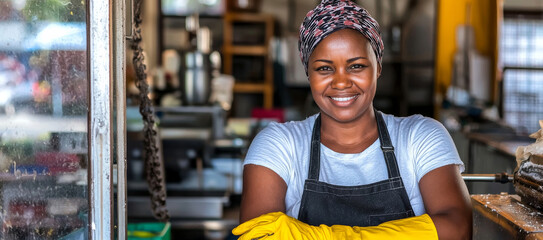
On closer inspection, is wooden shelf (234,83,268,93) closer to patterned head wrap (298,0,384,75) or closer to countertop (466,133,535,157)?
countertop (466,133,535,157)

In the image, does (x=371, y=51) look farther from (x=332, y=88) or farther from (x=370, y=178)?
(x=370, y=178)

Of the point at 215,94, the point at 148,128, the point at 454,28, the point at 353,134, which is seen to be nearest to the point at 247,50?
the point at 215,94

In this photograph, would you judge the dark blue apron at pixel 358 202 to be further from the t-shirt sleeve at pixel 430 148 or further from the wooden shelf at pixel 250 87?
the wooden shelf at pixel 250 87

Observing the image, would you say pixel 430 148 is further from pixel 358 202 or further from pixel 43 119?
pixel 43 119

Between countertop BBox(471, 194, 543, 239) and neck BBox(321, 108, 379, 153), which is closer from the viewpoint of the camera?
countertop BBox(471, 194, 543, 239)

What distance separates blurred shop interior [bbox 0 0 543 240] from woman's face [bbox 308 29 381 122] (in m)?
0.45

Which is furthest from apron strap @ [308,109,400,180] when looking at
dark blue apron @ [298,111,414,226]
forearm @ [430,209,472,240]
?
forearm @ [430,209,472,240]

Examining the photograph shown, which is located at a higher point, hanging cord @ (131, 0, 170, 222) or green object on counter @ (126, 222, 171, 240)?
hanging cord @ (131, 0, 170, 222)

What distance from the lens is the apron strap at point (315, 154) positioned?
5.34ft

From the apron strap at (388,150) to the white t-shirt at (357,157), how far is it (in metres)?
0.02

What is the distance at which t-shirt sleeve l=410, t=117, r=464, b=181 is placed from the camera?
60.3 inches

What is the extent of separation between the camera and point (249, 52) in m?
7.48

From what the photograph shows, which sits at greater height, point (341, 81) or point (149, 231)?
point (341, 81)

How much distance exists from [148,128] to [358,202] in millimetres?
758
